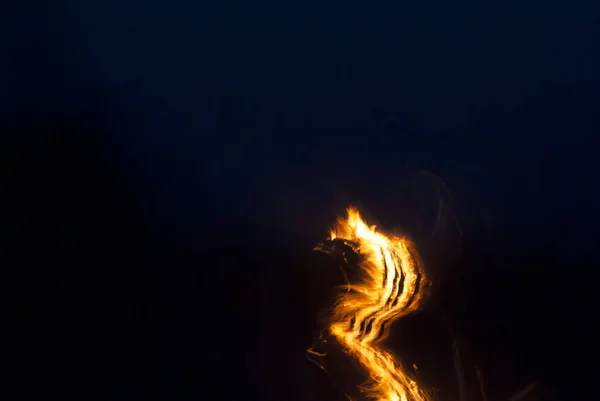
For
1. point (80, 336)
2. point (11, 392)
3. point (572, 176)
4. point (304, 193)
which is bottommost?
point (11, 392)

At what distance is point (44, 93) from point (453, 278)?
78.4 inches

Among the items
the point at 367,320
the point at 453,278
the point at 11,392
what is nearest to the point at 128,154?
the point at 11,392

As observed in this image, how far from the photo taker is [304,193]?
1651mm

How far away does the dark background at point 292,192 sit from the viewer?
161cm

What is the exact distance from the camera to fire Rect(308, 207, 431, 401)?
1595 mm

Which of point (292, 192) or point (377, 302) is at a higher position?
point (292, 192)

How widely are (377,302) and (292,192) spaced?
600 millimetres

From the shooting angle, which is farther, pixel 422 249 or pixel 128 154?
pixel 128 154

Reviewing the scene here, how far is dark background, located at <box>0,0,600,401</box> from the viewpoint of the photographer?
5.28 feet

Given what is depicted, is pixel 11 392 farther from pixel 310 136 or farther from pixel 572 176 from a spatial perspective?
pixel 572 176

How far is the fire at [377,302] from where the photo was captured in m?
1.59

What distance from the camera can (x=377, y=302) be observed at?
162 centimetres

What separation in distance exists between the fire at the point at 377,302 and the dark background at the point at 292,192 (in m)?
0.07

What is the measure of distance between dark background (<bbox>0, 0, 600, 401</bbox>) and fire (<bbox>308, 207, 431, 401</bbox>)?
0.23ft
